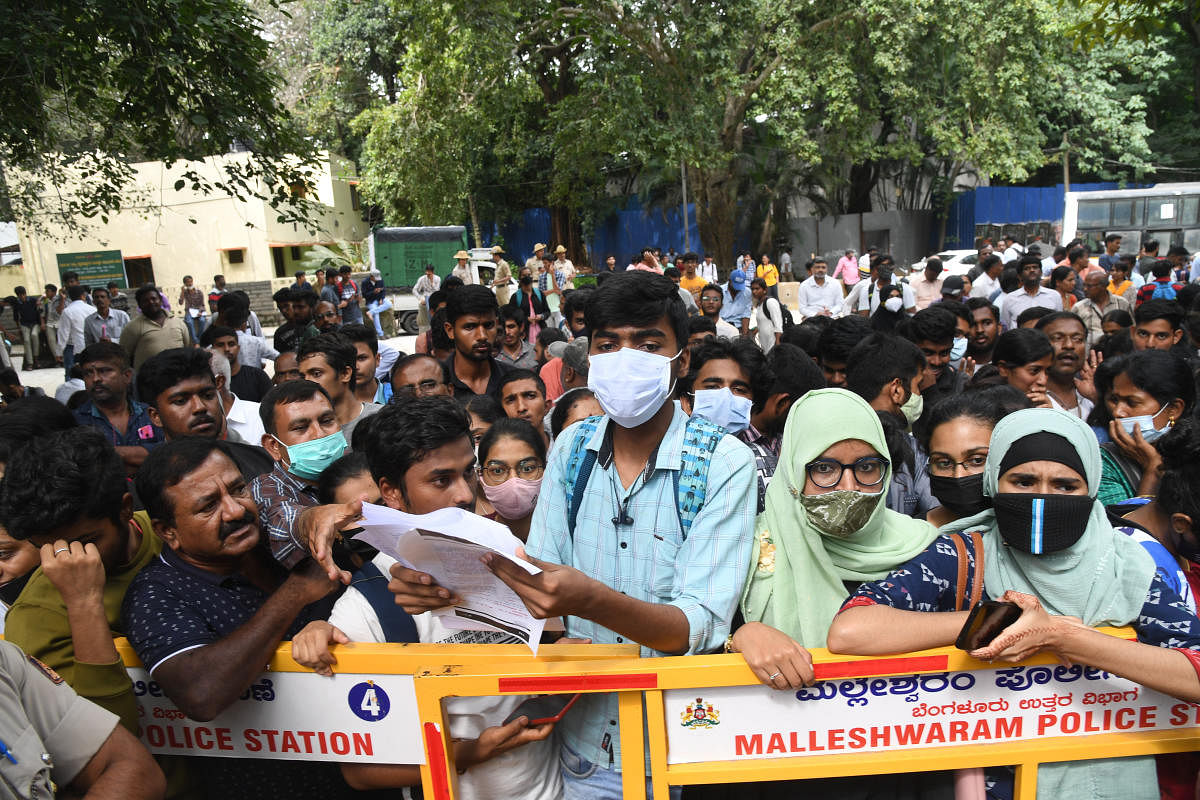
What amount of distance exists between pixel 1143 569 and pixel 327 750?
2.01m

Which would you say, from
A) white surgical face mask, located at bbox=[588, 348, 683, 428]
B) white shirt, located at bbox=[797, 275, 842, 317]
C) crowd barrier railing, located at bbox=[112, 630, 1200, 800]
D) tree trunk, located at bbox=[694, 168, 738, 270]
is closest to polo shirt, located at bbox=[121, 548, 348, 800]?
crowd barrier railing, located at bbox=[112, 630, 1200, 800]

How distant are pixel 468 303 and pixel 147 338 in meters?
4.48

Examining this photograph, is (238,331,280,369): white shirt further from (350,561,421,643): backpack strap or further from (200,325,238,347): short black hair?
(350,561,421,643): backpack strap

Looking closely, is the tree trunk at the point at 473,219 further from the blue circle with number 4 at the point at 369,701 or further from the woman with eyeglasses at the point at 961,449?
the blue circle with number 4 at the point at 369,701

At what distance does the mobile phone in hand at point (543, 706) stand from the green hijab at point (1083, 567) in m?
1.07

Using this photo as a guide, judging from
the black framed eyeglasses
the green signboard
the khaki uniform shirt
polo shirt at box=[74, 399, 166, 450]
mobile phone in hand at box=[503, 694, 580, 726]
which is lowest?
A: mobile phone in hand at box=[503, 694, 580, 726]

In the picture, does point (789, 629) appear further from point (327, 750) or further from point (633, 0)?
point (633, 0)

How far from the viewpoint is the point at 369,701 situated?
6.46 ft

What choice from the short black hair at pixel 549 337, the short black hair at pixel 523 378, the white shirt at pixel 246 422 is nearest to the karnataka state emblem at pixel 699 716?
the short black hair at pixel 523 378

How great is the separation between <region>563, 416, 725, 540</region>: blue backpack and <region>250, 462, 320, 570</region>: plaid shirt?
759 mm

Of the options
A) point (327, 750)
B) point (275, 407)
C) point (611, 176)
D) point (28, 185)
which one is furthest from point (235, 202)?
point (327, 750)

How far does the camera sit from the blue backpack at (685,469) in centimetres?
184

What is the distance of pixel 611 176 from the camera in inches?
1181

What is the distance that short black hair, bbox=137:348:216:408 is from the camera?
12.7 feet
